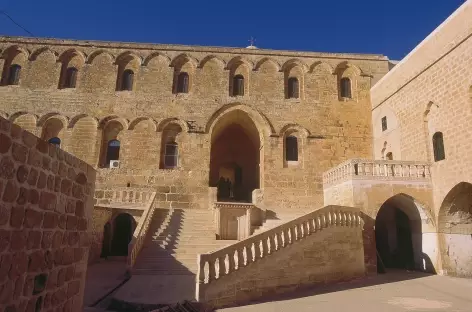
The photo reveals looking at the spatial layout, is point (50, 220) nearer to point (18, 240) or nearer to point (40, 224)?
point (40, 224)

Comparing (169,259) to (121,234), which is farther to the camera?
(121,234)

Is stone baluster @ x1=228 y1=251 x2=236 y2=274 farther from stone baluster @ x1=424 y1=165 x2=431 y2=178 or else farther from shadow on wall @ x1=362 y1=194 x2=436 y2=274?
stone baluster @ x1=424 y1=165 x2=431 y2=178

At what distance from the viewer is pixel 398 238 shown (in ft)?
46.5

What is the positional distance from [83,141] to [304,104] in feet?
37.9

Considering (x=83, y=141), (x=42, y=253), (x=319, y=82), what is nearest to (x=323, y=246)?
(x=42, y=253)

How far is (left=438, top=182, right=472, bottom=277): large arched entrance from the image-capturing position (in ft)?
38.1

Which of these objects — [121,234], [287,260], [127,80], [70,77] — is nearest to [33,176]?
[287,260]

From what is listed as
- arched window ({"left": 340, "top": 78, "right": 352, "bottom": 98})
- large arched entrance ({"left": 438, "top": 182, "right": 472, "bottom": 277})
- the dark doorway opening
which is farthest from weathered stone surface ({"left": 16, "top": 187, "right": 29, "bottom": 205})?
arched window ({"left": 340, "top": 78, "right": 352, "bottom": 98})

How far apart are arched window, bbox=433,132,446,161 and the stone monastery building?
48 mm

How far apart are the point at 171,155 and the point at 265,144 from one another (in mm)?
4855

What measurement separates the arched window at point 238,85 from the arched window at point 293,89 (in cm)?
256

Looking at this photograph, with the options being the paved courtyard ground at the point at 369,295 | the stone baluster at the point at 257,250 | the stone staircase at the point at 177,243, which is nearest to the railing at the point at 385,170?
the paved courtyard ground at the point at 369,295

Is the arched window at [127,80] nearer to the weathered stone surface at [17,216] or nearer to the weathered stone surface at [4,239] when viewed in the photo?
the weathered stone surface at [17,216]

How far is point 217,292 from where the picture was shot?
734cm
